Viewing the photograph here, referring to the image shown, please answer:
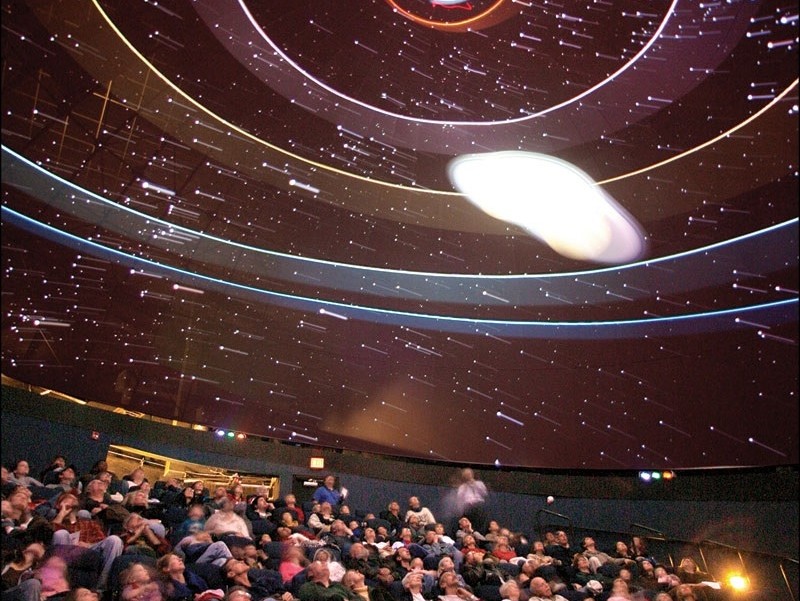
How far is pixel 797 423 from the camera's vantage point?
7348 millimetres

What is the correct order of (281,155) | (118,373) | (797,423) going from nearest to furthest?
(118,373) < (797,423) < (281,155)

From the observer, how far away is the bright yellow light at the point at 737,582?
5758mm

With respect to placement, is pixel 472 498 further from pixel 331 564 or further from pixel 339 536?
pixel 331 564

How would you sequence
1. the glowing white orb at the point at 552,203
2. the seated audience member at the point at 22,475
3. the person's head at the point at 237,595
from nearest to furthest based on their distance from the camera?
the seated audience member at the point at 22,475 < the person's head at the point at 237,595 < the glowing white orb at the point at 552,203

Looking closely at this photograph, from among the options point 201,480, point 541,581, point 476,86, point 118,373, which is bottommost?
point 541,581

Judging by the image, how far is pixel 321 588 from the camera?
4.40 metres

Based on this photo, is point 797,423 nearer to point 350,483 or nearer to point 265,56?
point 350,483

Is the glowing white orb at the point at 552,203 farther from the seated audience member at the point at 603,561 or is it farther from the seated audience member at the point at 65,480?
the seated audience member at the point at 65,480

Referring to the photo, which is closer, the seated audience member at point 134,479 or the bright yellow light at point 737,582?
the seated audience member at point 134,479

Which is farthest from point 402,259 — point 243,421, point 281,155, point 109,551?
point 109,551

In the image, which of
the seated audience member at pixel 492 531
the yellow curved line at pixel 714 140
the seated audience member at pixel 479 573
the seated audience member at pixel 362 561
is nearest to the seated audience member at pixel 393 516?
the seated audience member at pixel 492 531

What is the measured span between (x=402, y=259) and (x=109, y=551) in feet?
21.2

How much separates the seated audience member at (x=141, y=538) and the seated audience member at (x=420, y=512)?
2.76m

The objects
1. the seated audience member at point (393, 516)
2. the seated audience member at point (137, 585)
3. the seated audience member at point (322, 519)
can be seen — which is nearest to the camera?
the seated audience member at point (137, 585)
